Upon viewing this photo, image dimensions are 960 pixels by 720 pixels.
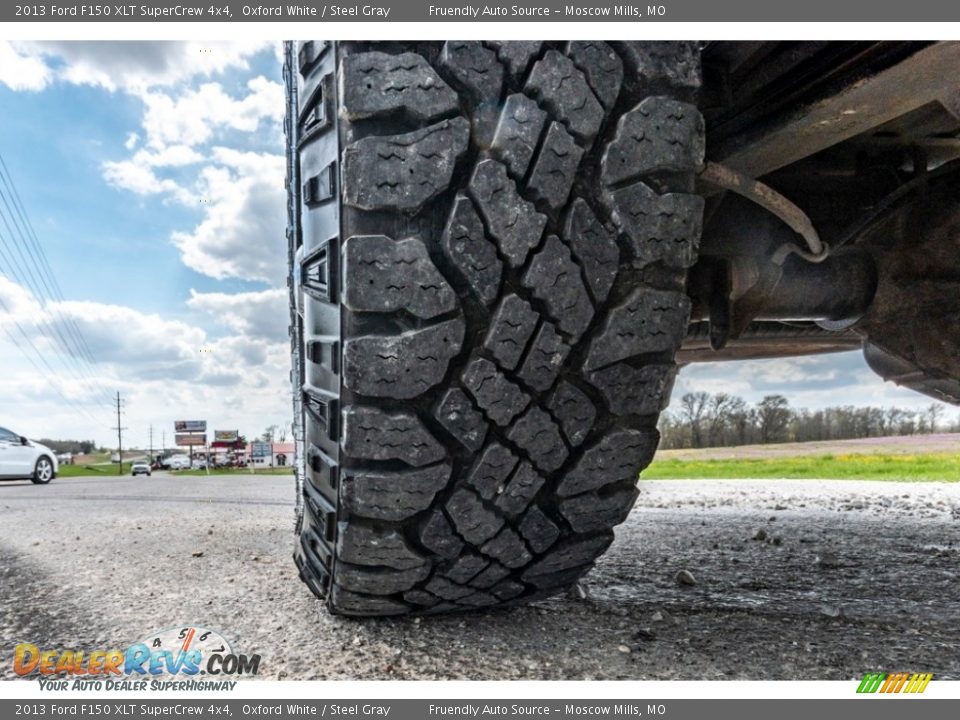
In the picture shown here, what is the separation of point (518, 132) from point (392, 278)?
0.25 metres

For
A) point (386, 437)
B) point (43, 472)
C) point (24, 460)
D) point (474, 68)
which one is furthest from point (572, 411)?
point (43, 472)

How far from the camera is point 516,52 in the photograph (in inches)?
34.0

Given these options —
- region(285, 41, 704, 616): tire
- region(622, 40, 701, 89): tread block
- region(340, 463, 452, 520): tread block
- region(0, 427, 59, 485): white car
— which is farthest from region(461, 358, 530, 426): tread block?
region(0, 427, 59, 485): white car

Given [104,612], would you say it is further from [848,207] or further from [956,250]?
[956,250]

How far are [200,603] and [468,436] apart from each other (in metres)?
0.83

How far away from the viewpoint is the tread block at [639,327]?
92 centimetres

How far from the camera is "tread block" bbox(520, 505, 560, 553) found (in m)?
1.02

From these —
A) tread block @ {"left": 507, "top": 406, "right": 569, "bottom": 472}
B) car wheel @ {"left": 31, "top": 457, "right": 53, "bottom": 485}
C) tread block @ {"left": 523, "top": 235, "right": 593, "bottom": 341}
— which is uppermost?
tread block @ {"left": 523, "top": 235, "right": 593, "bottom": 341}

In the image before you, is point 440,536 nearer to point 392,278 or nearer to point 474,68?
point 392,278

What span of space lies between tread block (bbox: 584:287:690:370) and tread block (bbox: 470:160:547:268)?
164 millimetres

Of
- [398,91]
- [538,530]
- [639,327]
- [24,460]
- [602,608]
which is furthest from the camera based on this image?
[24,460]

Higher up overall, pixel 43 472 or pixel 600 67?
pixel 600 67

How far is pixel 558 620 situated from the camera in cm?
120

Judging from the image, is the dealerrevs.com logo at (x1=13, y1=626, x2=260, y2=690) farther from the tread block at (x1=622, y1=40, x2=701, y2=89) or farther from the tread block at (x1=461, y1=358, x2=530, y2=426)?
the tread block at (x1=622, y1=40, x2=701, y2=89)
